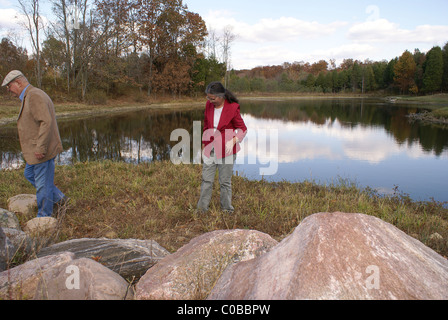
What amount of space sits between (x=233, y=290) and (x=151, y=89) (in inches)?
1695

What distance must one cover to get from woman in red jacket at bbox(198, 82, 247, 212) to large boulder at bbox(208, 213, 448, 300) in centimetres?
244

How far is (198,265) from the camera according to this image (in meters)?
2.51

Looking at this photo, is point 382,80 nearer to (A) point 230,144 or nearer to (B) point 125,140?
(B) point 125,140

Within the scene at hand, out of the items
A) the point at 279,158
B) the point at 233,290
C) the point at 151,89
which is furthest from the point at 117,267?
the point at 151,89

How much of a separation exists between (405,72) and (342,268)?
82210 mm

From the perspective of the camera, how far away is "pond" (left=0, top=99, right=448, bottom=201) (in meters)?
9.52

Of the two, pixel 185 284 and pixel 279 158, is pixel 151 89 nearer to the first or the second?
pixel 279 158

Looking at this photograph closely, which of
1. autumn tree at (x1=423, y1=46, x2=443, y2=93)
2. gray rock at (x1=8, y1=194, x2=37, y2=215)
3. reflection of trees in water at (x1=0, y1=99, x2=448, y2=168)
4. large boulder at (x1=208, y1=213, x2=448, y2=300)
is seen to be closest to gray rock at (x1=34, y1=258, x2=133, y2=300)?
large boulder at (x1=208, y1=213, x2=448, y2=300)

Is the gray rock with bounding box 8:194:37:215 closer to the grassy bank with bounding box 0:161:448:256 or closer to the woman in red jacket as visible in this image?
the grassy bank with bounding box 0:161:448:256

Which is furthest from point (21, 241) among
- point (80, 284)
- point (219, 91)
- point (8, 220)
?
point (219, 91)
